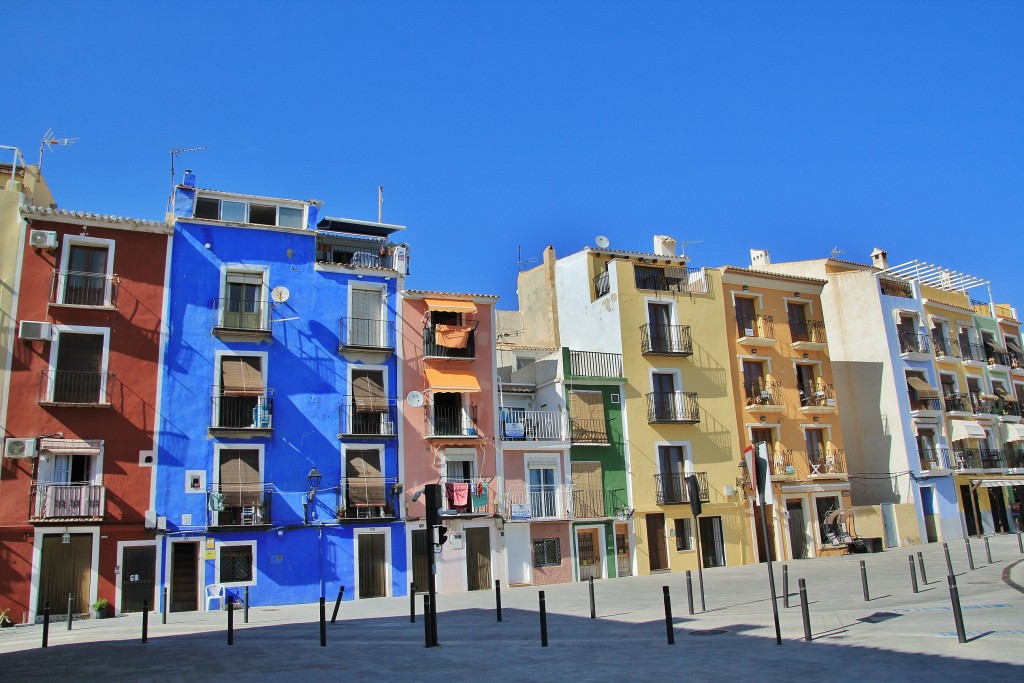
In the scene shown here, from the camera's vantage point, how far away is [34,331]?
27109 millimetres

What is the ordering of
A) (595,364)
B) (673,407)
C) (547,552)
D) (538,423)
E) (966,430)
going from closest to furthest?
1. (547,552)
2. (538,423)
3. (595,364)
4. (673,407)
5. (966,430)

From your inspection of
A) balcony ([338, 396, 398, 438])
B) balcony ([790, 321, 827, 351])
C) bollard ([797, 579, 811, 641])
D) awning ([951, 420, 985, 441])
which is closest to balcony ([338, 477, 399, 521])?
balcony ([338, 396, 398, 438])

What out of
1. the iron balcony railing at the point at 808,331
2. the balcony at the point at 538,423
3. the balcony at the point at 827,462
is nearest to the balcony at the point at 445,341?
the balcony at the point at 538,423

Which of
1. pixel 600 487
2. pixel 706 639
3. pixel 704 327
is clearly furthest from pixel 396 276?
pixel 706 639

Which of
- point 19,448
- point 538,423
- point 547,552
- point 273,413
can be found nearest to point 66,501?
point 19,448

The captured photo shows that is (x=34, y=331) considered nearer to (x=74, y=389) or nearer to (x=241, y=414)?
(x=74, y=389)

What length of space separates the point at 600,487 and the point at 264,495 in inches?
531

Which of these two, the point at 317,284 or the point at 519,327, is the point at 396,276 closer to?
the point at 317,284

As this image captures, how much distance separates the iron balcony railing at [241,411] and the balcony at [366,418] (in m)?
2.67

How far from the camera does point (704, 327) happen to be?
129ft

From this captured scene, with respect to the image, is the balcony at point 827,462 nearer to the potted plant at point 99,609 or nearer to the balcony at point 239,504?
the balcony at point 239,504

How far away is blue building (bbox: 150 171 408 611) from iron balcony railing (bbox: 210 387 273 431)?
48 millimetres

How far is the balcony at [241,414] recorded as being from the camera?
2906cm

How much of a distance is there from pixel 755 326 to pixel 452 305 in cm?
1610
